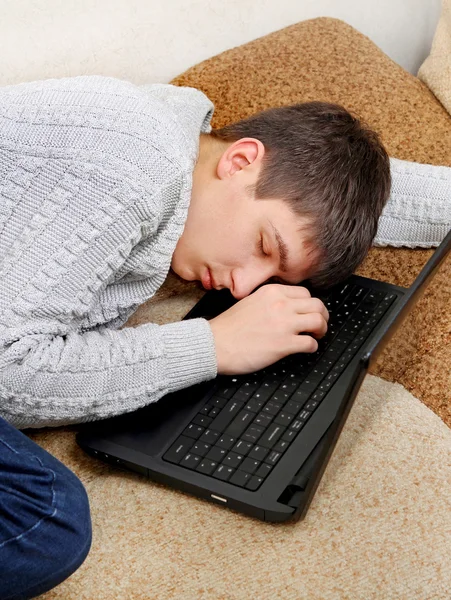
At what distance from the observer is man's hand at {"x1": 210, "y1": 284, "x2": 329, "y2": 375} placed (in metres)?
1.12

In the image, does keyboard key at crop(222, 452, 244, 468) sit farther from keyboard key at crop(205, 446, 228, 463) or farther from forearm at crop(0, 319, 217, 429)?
forearm at crop(0, 319, 217, 429)

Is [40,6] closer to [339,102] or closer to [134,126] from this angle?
[134,126]

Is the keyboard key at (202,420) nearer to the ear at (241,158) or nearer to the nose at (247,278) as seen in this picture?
the nose at (247,278)

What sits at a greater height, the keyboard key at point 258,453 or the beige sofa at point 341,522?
the keyboard key at point 258,453

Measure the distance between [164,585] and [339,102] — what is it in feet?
3.44

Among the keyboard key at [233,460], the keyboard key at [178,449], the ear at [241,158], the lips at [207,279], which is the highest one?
the ear at [241,158]

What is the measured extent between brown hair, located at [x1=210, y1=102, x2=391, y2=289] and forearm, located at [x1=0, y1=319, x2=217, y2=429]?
240 mm

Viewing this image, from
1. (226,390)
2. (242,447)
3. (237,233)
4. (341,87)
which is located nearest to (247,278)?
(237,233)

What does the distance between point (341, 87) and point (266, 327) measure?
0.70 meters

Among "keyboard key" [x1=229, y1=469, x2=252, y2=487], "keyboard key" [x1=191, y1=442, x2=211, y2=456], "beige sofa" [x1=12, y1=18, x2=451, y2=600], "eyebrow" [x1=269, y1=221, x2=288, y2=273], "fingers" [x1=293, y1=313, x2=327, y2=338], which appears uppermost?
"eyebrow" [x1=269, y1=221, x2=288, y2=273]

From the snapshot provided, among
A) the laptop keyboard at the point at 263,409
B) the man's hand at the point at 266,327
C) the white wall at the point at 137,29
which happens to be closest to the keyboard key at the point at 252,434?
the laptop keyboard at the point at 263,409

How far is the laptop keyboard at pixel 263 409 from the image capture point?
1.00m

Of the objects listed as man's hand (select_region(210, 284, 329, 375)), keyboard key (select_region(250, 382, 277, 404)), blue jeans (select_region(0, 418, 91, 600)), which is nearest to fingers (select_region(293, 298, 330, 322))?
man's hand (select_region(210, 284, 329, 375))

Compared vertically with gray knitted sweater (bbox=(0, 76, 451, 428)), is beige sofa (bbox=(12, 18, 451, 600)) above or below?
below
